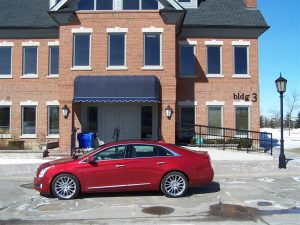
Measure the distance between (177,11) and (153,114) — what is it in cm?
542

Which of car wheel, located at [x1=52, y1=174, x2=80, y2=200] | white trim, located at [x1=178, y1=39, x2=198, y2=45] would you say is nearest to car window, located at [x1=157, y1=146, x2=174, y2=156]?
car wheel, located at [x1=52, y1=174, x2=80, y2=200]

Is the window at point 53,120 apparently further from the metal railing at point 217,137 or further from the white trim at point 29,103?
the metal railing at point 217,137

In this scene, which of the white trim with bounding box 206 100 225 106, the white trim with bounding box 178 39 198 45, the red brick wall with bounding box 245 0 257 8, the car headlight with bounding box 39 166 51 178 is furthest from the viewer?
the red brick wall with bounding box 245 0 257 8

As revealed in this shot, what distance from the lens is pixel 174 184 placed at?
424 inches

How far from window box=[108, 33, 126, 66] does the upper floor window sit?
4.99ft

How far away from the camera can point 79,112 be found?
21.5 m

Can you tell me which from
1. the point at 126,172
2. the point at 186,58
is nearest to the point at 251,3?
the point at 186,58

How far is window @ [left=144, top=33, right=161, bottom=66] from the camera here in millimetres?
21000

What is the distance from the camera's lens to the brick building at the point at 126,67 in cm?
2059

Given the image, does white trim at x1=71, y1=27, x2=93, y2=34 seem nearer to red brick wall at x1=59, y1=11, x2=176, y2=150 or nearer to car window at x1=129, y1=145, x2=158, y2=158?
red brick wall at x1=59, y1=11, x2=176, y2=150

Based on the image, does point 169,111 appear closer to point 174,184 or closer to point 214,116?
point 214,116

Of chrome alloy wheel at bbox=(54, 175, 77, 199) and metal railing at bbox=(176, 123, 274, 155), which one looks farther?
metal railing at bbox=(176, 123, 274, 155)

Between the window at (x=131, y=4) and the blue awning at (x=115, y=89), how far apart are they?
3.76m

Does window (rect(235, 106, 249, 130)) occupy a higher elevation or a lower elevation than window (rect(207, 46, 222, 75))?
lower
